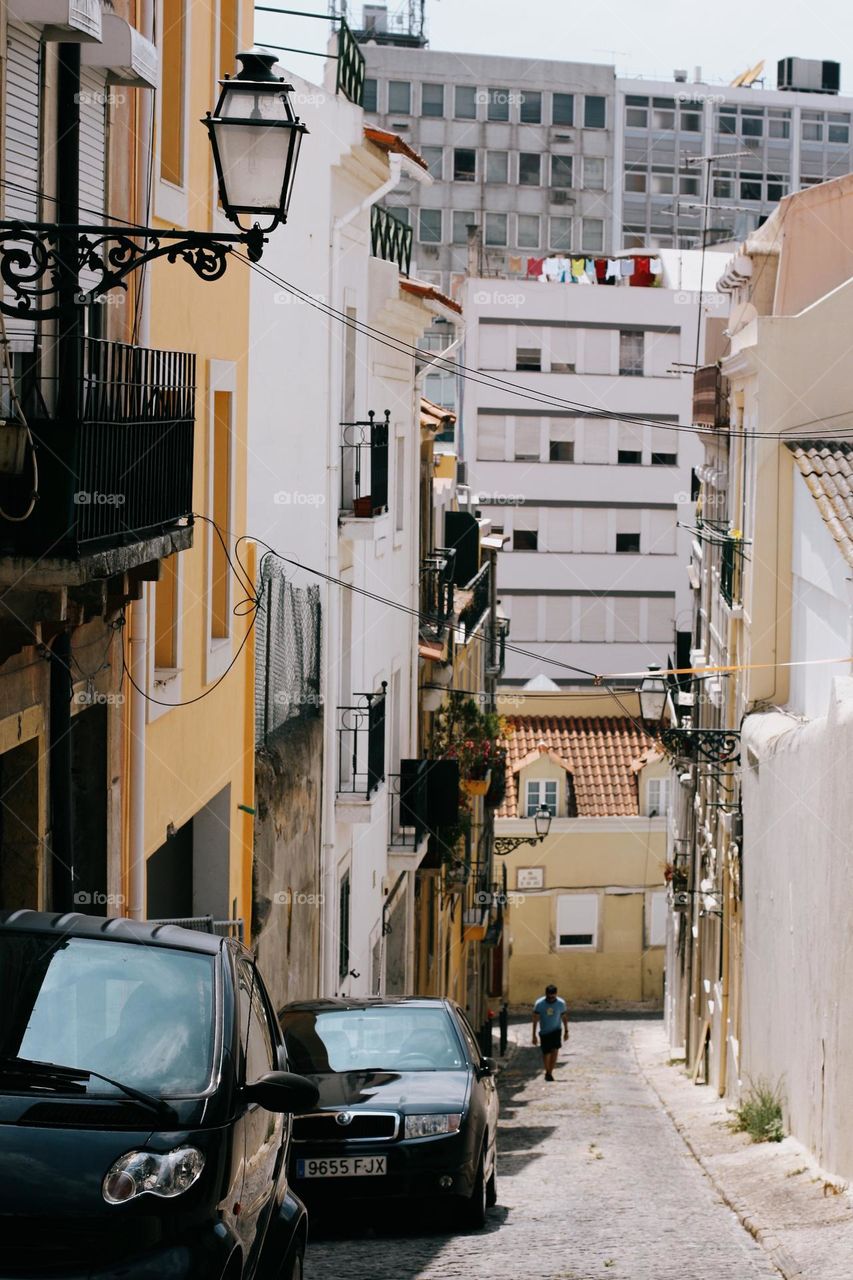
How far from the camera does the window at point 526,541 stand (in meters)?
63.0

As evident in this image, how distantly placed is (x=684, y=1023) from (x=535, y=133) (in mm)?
58514

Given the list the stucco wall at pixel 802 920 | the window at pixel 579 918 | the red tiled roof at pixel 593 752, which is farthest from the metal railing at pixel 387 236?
the window at pixel 579 918

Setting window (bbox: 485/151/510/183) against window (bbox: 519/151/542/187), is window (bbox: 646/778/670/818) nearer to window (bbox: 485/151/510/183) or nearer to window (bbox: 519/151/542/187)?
window (bbox: 485/151/510/183)

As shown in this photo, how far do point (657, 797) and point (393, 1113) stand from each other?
3385cm

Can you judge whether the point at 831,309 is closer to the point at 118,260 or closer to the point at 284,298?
the point at 284,298

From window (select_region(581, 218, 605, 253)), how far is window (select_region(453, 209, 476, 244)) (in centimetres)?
662

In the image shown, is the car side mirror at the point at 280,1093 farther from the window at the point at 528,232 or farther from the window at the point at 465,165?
the window at the point at 528,232

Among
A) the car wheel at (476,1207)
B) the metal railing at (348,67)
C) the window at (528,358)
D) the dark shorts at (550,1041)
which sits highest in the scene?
the window at (528,358)

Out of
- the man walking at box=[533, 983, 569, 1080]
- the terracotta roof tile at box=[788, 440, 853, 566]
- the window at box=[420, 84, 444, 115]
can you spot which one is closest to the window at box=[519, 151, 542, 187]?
the window at box=[420, 84, 444, 115]

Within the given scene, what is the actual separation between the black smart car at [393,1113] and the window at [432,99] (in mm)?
73698

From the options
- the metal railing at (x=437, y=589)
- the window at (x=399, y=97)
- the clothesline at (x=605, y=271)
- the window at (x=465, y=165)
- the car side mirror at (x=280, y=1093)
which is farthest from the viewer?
the window at (x=465, y=165)

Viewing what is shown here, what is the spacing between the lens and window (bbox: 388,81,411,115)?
79.0 metres

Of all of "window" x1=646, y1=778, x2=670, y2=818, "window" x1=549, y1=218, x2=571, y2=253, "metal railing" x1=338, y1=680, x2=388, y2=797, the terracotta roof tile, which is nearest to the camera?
the terracotta roof tile

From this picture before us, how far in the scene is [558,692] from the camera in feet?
141
